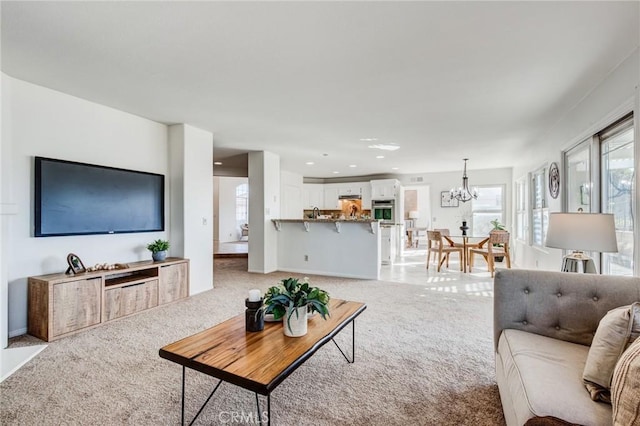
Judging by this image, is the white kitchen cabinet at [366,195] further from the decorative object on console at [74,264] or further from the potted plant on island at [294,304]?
the potted plant on island at [294,304]

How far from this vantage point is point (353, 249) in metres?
5.52

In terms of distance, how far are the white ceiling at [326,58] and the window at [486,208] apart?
14.1 feet

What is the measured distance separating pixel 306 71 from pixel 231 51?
2.07 ft

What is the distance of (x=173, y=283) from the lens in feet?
12.6

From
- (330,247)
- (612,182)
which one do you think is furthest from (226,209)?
(612,182)

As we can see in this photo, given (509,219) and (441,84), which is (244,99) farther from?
(509,219)

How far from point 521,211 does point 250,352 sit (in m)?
7.19

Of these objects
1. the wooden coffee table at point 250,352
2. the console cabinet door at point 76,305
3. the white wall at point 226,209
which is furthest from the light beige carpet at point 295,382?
the white wall at point 226,209

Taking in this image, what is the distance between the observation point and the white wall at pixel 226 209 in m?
10.8

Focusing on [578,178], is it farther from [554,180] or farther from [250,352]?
[250,352]

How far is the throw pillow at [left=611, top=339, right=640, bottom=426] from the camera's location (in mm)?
929

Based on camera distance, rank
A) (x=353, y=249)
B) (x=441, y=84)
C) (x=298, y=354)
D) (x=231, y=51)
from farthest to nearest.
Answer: (x=353, y=249) → (x=441, y=84) → (x=231, y=51) → (x=298, y=354)

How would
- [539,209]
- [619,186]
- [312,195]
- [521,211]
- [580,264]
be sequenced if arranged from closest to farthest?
[580,264], [619,186], [539,209], [521,211], [312,195]

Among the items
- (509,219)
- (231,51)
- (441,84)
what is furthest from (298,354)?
(509,219)
